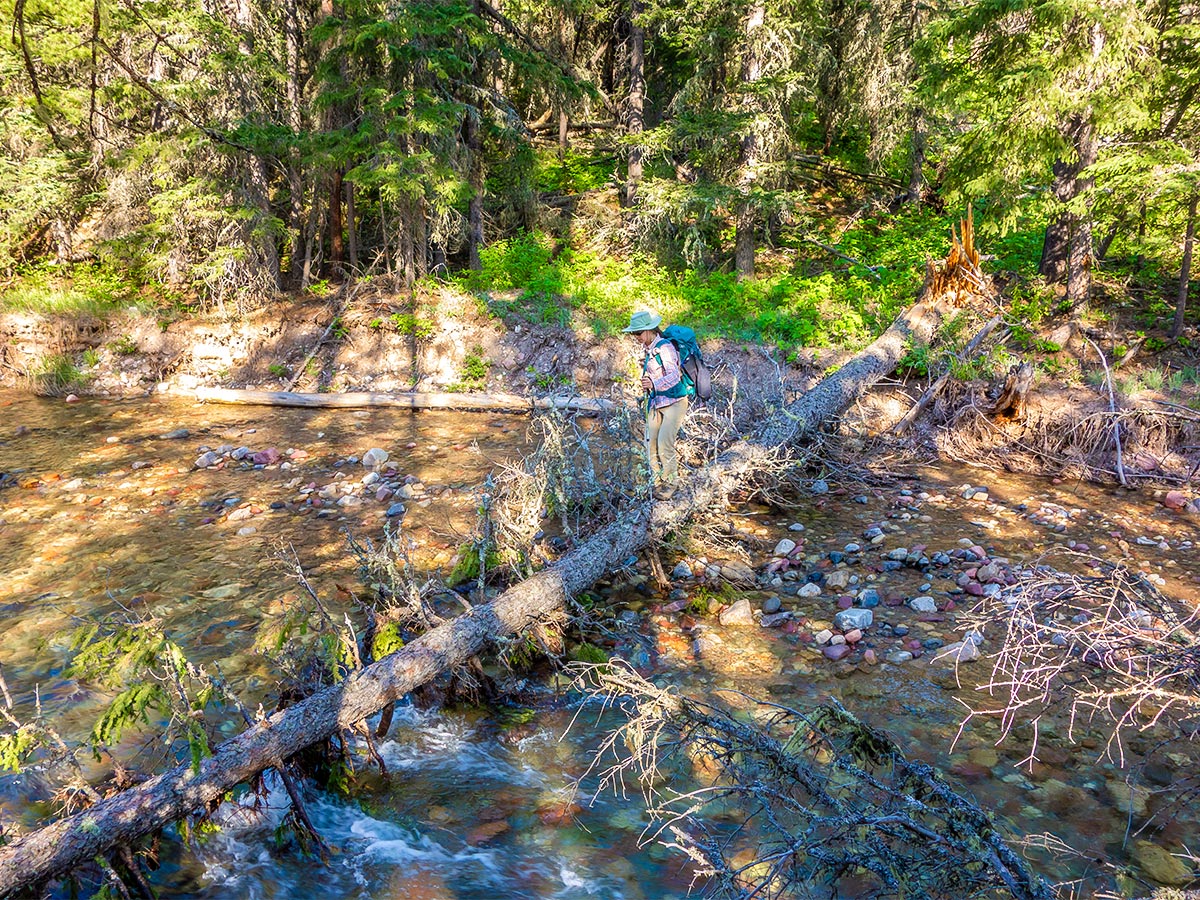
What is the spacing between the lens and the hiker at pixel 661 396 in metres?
7.27

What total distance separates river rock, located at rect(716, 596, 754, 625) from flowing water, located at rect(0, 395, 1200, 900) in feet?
0.61

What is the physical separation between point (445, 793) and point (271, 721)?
3.93 feet

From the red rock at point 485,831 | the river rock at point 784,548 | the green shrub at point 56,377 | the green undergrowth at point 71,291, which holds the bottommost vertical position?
the red rock at point 485,831

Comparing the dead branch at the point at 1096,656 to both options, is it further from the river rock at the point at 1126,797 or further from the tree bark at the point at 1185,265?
the tree bark at the point at 1185,265

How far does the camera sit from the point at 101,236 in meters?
16.1

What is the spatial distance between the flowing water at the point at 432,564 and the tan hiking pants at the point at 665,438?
1151mm

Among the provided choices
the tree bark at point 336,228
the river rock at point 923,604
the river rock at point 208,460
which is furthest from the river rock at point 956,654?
the tree bark at point 336,228

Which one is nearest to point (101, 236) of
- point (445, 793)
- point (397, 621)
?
point (397, 621)

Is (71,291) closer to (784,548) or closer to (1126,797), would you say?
(784,548)

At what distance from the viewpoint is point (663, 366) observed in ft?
23.9

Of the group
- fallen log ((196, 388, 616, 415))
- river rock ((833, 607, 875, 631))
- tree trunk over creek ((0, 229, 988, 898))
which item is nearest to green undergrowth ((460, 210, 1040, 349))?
fallen log ((196, 388, 616, 415))

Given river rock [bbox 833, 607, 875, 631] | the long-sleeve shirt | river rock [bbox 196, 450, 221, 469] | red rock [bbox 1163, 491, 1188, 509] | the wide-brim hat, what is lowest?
river rock [bbox 833, 607, 875, 631]

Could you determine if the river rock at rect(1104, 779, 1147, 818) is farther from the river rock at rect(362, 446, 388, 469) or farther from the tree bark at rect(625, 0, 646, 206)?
the tree bark at rect(625, 0, 646, 206)

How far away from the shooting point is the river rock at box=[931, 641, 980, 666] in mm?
5613
